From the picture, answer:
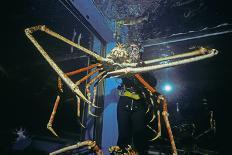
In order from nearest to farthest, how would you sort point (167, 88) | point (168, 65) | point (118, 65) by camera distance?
1. point (168, 65)
2. point (118, 65)
3. point (167, 88)

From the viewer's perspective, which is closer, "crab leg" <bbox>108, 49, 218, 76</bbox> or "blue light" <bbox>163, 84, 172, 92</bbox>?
"crab leg" <bbox>108, 49, 218, 76</bbox>

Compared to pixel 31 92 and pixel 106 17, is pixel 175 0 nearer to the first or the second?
pixel 106 17

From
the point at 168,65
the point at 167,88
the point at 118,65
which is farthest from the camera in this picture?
the point at 167,88

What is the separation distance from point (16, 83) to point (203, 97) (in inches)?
191

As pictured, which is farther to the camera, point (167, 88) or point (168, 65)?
point (167, 88)

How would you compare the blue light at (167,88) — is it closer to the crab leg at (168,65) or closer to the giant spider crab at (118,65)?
the giant spider crab at (118,65)

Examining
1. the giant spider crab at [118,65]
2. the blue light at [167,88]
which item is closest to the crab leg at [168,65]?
the giant spider crab at [118,65]

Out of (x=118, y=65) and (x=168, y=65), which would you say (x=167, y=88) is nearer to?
(x=118, y=65)

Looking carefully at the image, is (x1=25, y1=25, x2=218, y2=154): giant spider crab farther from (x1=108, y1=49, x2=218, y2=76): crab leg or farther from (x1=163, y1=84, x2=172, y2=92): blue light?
(x1=163, y1=84, x2=172, y2=92): blue light

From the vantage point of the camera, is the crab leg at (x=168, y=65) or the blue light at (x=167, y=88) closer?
the crab leg at (x=168, y=65)

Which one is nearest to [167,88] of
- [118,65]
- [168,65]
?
[118,65]

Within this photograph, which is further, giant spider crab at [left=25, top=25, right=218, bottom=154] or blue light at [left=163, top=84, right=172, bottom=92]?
blue light at [left=163, top=84, right=172, bottom=92]

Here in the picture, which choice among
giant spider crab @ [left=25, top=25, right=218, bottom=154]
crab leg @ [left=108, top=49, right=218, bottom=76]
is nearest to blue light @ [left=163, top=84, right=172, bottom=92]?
giant spider crab @ [left=25, top=25, right=218, bottom=154]

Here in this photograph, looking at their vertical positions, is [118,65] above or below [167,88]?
above
